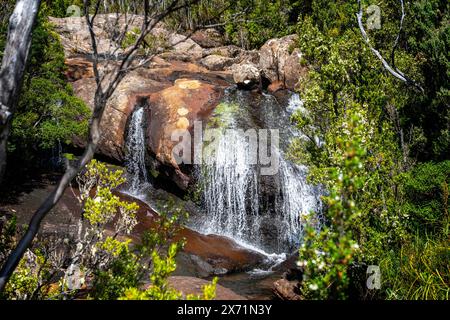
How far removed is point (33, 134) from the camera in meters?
15.9

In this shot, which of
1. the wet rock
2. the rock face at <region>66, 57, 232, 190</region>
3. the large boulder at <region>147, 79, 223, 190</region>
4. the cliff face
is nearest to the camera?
the large boulder at <region>147, 79, 223, 190</region>

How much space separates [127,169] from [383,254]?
46.3ft

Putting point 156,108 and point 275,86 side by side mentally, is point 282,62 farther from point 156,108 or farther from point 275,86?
point 156,108

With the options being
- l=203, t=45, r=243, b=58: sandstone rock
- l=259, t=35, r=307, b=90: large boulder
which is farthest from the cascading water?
l=203, t=45, r=243, b=58: sandstone rock

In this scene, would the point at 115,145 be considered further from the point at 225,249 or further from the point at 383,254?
the point at 383,254

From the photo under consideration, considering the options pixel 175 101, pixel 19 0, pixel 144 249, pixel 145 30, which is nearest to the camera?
pixel 19 0

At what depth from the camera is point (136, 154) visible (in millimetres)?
18828

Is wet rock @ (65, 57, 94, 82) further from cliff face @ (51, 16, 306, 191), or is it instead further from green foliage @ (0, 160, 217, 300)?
green foliage @ (0, 160, 217, 300)

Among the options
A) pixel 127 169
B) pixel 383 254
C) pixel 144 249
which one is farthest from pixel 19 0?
pixel 127 169

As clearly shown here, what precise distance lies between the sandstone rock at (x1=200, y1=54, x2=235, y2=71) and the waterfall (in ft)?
40.5

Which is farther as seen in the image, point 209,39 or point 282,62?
point 209,39

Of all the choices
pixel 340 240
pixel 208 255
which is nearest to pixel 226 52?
pixel 208 255

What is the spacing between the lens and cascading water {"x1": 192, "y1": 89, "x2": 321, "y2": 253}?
15023 mm

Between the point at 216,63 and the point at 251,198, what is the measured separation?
692 inches
